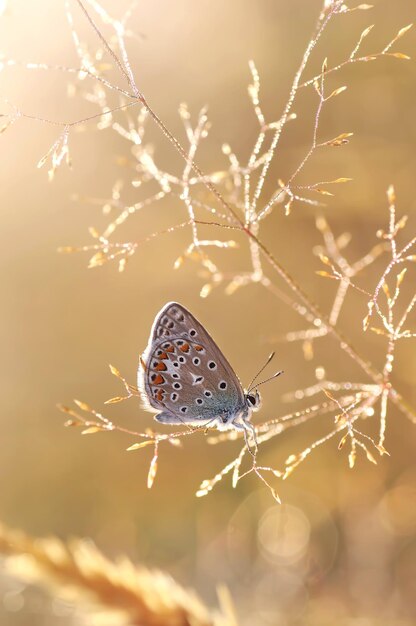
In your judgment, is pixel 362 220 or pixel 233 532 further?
pixel 233 532

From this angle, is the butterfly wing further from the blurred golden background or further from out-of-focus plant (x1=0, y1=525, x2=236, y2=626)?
the blurred golden background

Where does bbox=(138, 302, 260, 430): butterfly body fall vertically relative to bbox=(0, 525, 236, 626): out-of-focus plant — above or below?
above

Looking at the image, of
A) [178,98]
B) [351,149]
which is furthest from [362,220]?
[178,98]

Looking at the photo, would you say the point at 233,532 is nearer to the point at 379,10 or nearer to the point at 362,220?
the point at 362,220

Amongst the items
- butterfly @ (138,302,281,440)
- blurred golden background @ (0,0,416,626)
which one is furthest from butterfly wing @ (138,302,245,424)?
blurred golden background @ (0,0,416,626)

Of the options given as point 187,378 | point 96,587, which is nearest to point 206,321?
point 187,378

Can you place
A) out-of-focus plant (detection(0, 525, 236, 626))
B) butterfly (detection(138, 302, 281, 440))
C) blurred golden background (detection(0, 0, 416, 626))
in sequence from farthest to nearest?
1. blurred golden background (detection(0, 0, 416, 626))
2. butterfly (detection(138, 302, 281, 440))
3. out-of-focus plant (detection(0, 525, 236, 626))

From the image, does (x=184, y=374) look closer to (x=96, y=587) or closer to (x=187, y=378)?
(x=187, y=378)

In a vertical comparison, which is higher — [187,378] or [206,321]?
[206,321]
